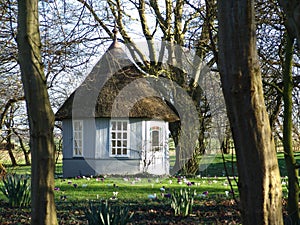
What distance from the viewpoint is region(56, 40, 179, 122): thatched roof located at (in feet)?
62.1

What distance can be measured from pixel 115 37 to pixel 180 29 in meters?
2.70

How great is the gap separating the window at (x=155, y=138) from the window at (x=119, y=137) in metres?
1.10

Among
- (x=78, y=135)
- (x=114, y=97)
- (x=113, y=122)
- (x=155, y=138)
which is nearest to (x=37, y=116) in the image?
(x=114, y=97)

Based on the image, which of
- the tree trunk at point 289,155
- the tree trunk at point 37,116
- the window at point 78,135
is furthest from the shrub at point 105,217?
the window at point 78,135

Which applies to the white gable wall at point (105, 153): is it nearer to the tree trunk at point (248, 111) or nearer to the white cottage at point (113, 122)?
the white cottage at point (113, 122)

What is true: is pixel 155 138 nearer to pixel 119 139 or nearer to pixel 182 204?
pixel 119 139

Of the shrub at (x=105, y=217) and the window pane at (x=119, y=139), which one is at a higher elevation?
the window pane at (x=119, y=139)

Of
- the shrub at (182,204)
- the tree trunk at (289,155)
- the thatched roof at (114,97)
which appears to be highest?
the thatched roof at (114,97)

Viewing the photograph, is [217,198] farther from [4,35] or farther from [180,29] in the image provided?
[180,29]

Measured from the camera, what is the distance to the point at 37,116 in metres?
4.73

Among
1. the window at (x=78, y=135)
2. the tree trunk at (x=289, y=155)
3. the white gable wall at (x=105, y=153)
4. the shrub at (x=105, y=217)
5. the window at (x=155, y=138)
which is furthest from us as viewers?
the window at (x=155, y=138)

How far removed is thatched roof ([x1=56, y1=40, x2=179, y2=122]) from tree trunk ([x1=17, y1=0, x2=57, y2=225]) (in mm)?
13794

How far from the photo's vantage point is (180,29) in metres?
19.1

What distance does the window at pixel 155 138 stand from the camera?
64.2 ft
